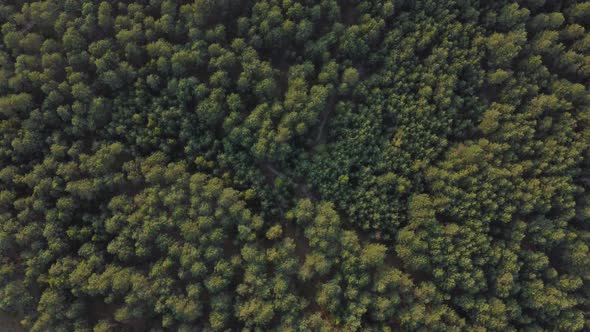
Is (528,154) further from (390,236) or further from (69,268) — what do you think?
(69,268)

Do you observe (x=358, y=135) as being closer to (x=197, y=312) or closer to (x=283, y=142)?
(x=283, y=142)

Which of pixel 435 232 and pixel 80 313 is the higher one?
pixel 435 232

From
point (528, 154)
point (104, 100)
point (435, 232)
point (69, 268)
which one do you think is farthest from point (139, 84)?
point (528, 154)

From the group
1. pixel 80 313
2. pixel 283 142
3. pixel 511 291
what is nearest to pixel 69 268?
pixel 80 313

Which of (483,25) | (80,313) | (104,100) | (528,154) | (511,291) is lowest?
(80,313)

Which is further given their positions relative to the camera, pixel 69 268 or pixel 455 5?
pixel 455 5

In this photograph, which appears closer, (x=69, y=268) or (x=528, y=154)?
(x=69, y=268)
